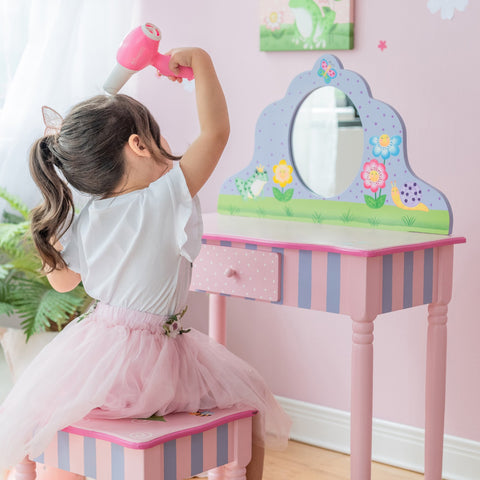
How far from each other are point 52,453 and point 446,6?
1462 millimetres

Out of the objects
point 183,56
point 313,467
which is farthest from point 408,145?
point 313,467

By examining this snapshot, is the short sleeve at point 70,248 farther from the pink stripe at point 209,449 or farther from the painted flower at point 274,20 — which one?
the painted flower at point 274,20

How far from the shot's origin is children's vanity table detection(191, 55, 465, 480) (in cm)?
176

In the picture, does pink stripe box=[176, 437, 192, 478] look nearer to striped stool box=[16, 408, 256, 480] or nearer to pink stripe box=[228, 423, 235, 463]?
striped stool box=[16, 408, 256, 480]

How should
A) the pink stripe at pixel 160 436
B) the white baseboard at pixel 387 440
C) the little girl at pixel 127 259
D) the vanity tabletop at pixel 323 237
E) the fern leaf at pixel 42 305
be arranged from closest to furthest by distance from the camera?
the pink stripe at pixel 160 436 < the little girl at pixel 127 259 < the vanity tabletop at pixel 323 237 < the white baseboard at pixel 387 440 < the fern leaf at pixel 42 305

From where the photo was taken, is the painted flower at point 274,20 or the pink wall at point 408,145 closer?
the pink wall at point 408,145

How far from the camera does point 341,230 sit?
1982mm

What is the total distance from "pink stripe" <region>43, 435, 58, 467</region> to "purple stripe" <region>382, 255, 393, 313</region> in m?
0.72

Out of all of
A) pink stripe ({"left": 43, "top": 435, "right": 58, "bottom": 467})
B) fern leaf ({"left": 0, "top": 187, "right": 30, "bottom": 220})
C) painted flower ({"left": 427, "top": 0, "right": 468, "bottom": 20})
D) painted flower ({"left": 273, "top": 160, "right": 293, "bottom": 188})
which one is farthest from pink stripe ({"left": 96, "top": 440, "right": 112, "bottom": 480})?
painted flower ({"left": 427, "top": 0, "right": 468, "bottom": 20})

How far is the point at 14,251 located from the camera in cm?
256

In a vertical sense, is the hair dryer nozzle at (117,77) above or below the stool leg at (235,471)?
above

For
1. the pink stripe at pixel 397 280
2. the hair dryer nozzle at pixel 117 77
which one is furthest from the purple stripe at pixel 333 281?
the hair dryer nozzle at pixel 117 77

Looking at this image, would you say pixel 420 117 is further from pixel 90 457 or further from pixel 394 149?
pixel 90 457

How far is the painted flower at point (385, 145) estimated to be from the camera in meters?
1.99
